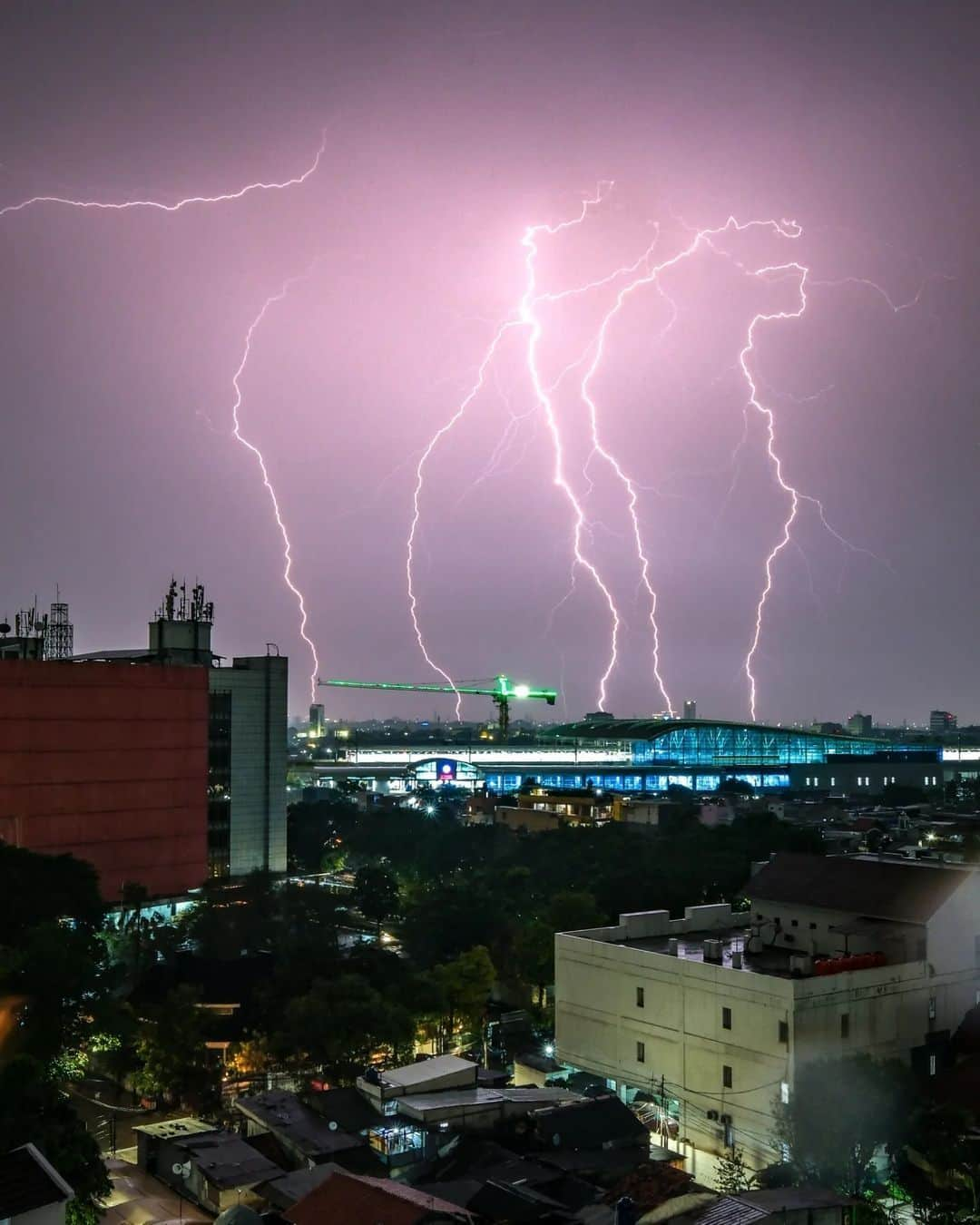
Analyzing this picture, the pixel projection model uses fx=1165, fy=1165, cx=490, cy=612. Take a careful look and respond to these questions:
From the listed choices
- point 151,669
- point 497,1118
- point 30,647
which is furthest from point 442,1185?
point 30,647

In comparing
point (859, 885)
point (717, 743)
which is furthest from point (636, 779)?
point (859, 885)

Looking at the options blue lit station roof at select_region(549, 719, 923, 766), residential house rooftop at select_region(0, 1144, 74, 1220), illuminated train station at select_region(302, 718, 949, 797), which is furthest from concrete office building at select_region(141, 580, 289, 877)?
blue lit station roof at select_region(549, 719, 923, 766)

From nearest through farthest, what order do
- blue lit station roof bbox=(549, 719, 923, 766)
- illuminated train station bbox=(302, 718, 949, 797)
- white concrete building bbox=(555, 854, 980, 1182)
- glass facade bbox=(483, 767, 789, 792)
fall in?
1. white concrete building bbox=(555, 854, 980, 1182)
2. glass facade bbox=(483, 767, 789, 792)
3. illuminated train station bbox=(302, 718, 949, 797)
4. blue lit station roof bbox=(549, 719, 923, 766)

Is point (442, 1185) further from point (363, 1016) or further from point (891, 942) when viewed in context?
point (891, 942)

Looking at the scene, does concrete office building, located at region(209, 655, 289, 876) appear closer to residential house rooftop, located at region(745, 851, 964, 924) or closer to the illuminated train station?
residential house rooftop, located at region(745, 851, 964, 924)

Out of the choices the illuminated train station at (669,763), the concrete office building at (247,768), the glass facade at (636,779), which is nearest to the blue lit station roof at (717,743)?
the illuminated train station at (669,763)

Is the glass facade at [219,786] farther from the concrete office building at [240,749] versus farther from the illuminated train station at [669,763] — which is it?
the illuminated train station at [669,763]

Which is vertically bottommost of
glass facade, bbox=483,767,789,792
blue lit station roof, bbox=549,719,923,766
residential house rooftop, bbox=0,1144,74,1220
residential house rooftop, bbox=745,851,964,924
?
glass facade, bbox=483,767,789,792
